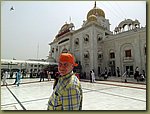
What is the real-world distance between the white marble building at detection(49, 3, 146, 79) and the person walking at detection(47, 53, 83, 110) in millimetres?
14312

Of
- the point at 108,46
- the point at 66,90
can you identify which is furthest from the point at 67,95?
the point at 108,46

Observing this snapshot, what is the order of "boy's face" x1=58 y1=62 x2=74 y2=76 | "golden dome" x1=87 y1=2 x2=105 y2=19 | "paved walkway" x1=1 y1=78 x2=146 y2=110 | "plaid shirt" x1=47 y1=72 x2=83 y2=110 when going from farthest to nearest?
"golden dome" x1=87 y1=2 x2=105 y2=19 → "paved walkway" x1=1 y1=78 x2=146 y2=110 → "boy's face" x1=58 y1=62 x2=74 y2=76 → "plaid shirt" x1=47 y1=72 x2=83 y2=110

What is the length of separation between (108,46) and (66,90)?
17002mm

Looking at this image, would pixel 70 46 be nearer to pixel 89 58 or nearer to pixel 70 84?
pixel 89 58

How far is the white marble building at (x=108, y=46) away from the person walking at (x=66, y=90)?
1431cm

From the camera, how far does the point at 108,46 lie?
1780 cm

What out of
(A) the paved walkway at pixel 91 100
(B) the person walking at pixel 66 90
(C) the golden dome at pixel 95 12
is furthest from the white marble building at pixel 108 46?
(B) the person walking at pixel 66 90

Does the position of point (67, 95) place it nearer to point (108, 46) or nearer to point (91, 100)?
point (91, 100)

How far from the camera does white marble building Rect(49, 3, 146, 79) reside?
14.8 meters

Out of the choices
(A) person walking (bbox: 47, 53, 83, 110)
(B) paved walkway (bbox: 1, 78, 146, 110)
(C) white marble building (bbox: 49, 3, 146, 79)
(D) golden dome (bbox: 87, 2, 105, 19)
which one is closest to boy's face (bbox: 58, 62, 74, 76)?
(A) person walking (bbox: 47, 53, 83, 110)

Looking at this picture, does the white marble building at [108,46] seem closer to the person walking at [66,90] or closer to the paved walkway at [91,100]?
the paved walkway at [91,100]

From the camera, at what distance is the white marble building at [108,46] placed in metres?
14.8

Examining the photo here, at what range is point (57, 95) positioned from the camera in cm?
137

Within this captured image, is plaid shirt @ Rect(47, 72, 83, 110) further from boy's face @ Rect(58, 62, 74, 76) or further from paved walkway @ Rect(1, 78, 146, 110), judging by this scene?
paved walkway @ Rect(1, 78, 146, 110)
